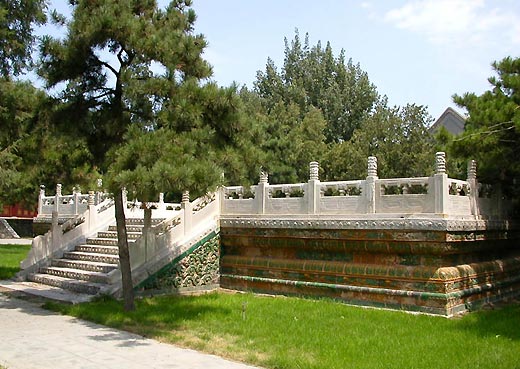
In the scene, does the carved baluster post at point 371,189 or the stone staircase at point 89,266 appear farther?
the stone staircase at point 89,266

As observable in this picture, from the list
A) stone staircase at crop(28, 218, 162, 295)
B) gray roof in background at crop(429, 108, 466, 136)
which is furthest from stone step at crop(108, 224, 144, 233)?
gray roof in background at crop(429, 108, 466, 136)

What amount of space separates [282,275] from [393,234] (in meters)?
2.96

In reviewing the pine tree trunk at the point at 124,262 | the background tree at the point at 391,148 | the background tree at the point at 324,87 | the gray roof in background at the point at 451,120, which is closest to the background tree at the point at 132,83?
the pine tree trunk at the point at 124,262

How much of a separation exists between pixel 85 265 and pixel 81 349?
608cm

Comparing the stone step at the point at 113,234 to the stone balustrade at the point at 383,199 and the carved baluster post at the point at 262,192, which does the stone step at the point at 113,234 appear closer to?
the stone balustrade at the point at 383,199

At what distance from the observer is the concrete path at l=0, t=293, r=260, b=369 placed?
6.76m

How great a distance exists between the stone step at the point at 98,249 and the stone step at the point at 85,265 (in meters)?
0.52

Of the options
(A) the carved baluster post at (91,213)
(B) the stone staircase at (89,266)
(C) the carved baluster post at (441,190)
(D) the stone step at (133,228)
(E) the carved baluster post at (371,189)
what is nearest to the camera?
(C) the carved baluster post at (441,190)

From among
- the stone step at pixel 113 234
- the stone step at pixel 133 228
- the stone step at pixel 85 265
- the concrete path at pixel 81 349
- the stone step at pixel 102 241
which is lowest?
the concrete path at pixel 81 349

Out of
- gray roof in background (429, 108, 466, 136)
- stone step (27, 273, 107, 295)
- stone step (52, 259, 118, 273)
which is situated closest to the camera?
stone step (27, 273, 107, 295)

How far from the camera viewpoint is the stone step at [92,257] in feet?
43.5

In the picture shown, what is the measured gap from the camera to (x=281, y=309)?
10211 mm

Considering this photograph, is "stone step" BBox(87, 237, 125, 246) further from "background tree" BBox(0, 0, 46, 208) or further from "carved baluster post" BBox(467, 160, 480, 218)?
"carved baluster post" BBox(467, 160, 480, 218)

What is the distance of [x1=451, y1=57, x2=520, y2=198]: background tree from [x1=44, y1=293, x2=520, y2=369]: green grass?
2759 millimetres
